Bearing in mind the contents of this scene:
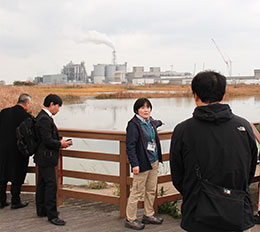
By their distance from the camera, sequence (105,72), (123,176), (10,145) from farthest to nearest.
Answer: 1. (105,72)
2. (10,145)
3. (123,176)

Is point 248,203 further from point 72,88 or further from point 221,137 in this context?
point 72,88

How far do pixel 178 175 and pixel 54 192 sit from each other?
6.02ft

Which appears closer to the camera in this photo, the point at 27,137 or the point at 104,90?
the point at 27,137

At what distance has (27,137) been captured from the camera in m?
3.29

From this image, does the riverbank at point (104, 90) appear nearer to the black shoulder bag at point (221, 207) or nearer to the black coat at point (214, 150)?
the black coat at point (214, 150)

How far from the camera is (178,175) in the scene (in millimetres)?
1871

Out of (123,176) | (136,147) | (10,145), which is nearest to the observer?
(136,147)

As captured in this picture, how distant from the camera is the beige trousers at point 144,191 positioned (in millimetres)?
3104

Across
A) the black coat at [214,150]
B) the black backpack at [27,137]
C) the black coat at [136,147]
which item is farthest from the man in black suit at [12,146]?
the black coat at [214,150]

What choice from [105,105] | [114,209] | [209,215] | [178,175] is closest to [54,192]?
[114,209]

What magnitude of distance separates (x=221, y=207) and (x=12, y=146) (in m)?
2.68

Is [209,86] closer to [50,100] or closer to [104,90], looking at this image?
[50,100]

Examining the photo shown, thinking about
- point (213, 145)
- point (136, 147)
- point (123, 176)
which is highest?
point (213, 145)

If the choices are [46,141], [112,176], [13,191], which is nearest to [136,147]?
[112,176]
